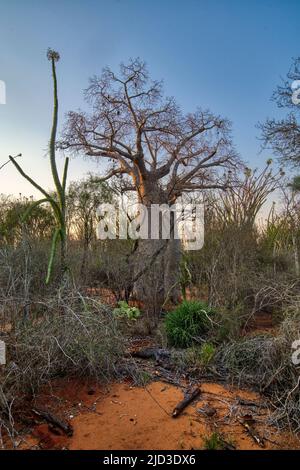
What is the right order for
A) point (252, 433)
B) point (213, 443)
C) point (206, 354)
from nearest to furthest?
point (213, 443), point (252, 433), point (206, 354)

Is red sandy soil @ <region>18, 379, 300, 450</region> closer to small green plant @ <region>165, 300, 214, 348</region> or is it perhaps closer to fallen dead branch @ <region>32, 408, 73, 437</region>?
fallen dead branch @ <region>32, 408, 73, 437</region>

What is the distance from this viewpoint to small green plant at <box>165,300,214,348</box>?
16.6ft

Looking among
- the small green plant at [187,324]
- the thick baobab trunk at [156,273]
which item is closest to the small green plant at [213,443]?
the small green plant at [187,324]

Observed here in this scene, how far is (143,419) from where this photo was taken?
3311mm

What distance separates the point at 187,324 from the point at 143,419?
6.79 ft

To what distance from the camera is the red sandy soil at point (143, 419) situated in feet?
9.61

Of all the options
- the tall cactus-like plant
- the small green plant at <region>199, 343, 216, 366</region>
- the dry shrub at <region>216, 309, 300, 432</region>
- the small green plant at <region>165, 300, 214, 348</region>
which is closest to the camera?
the dry shrub at <region>216, 309, 300, 432</region>

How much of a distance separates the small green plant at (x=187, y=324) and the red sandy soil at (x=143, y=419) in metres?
1.04

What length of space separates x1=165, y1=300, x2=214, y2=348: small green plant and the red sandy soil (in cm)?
104

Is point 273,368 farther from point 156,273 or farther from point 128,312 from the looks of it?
point 156,273

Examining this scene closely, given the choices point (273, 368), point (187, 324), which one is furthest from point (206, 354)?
point (187, 324)

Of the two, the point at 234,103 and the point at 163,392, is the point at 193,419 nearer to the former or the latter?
the point at 163,392

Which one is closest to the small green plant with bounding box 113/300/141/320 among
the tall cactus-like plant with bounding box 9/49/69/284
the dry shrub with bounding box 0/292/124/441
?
the tall cactus-like plant with bounding box 9/49/69/284
